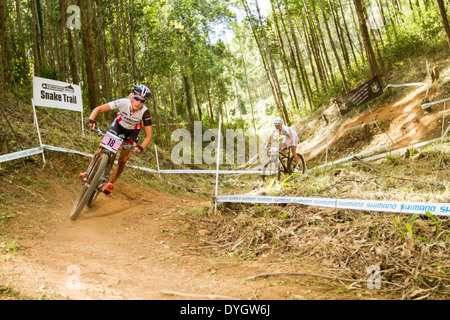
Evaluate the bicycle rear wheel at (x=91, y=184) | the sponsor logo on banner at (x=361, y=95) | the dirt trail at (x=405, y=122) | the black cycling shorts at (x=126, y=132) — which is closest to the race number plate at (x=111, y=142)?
the bicycle rear wheel at (x=91, y=184)

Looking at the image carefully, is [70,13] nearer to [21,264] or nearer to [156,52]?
[156,52]

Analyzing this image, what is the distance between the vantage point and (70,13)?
44.1 ft

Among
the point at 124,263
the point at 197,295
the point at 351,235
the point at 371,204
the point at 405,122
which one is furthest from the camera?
the point at 405,122

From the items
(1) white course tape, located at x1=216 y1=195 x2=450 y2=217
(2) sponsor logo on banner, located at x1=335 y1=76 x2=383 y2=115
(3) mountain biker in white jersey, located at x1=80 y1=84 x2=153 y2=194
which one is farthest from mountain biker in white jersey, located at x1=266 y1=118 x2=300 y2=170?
(2) sponsor logo on banner, located at x1=335 y1=76 x2=383 y2=115

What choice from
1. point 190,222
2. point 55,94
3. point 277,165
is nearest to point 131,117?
point 190,222

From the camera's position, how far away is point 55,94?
848 centimetres

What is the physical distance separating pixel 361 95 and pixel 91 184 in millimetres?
15356

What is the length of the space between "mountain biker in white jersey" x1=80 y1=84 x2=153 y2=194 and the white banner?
9.43ft

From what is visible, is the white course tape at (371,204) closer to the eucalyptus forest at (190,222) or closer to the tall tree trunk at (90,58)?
the eucalyptus forest at (190,222)

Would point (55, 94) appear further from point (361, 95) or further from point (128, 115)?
point (361, 95)

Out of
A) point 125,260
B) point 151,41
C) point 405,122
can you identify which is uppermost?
point 151,41

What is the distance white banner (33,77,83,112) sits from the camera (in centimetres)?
794

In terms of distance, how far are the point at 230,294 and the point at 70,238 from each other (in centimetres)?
289

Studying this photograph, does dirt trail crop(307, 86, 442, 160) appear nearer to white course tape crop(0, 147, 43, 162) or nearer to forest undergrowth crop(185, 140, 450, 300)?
forest undergrowth crop(185, 140, 450, 300)
